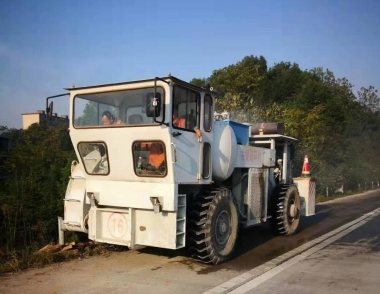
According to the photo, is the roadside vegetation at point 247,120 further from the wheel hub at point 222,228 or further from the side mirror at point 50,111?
the wheel hub at point 222,228

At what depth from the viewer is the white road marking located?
18.1 feet

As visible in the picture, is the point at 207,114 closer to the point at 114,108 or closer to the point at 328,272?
the point at 114,108

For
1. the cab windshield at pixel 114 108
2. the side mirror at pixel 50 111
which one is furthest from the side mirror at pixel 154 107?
the side mirror at pixel 50 111

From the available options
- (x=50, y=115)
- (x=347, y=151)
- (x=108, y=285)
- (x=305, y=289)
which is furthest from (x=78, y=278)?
(x=347, y=151)

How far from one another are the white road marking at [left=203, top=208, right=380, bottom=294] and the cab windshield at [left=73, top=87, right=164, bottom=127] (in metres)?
2.67

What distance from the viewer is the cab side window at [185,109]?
6125 mm

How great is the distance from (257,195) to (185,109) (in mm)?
3118

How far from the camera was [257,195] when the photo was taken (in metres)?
8.50

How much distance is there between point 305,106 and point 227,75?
9.86 metres

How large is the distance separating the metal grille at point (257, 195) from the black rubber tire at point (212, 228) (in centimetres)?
107

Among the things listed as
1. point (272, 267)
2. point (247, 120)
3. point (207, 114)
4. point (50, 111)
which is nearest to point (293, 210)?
point (272, 267)

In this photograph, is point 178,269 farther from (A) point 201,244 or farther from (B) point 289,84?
(B) point 289,84

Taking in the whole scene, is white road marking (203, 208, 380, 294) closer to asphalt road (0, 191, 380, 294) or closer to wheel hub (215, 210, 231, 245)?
asphalt road (0, 191, 380, 294)

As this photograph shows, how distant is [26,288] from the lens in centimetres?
530
